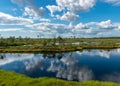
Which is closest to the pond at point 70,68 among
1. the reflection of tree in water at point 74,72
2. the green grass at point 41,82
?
the reflection of tree in water at point 74,72

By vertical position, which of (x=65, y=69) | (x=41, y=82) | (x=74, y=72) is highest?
(x=41, y=82)

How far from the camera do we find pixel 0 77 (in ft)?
98.6

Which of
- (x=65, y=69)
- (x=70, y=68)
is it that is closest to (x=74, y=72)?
(x=65, y=69)

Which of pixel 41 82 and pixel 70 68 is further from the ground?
pixel 41 82

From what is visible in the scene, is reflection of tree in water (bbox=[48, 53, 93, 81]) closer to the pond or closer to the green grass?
the pond

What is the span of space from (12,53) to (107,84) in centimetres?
8997

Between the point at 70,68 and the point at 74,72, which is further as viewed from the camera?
the point at 70,68

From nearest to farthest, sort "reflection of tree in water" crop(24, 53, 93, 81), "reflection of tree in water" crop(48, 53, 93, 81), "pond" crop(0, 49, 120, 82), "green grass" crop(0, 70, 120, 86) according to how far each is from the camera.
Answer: "green grass" crop(0, 70, 120, 86) → "reflection of tree in water" crop(48, 53, 93, 81) → "reflection of tree in water" crop(24, 53, 93, 81) → "pond" crop(0, 49, 120, 82)

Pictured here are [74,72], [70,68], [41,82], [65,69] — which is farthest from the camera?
[70,68]

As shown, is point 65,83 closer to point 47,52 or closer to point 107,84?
point 107,84

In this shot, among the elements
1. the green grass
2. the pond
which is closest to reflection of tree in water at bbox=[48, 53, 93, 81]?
the pond

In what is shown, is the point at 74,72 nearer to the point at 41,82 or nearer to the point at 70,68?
the point at 70,68

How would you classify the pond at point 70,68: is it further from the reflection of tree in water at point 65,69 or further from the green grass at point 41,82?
the green grass at point 41,82

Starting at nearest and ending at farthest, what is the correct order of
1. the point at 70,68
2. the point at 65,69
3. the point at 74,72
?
the point at 74,72 < the point at 65,69 < the point at 70,68
